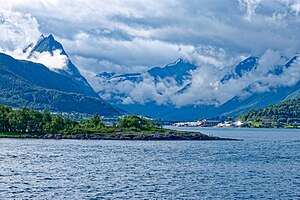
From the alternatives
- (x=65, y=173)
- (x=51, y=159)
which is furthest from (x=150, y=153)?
(x=65, y=173)

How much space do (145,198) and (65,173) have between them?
109ft

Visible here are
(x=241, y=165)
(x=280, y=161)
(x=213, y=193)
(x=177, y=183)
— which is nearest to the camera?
(x=213, y=193)

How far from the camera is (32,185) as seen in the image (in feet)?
342

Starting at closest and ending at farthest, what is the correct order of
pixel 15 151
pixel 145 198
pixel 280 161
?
pixel 145 198
pixel 280 161
pixel 15 151

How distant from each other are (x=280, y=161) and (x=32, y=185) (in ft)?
277

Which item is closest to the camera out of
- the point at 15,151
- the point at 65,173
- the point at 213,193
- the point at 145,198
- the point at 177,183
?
the point at 145,198

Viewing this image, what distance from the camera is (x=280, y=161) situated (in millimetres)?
165875

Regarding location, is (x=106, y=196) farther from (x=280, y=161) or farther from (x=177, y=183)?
(x=280, y=161)

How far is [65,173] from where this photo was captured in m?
123

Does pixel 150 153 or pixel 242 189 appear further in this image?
pixel 150 153

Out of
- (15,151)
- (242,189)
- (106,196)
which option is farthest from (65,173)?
(15,151)

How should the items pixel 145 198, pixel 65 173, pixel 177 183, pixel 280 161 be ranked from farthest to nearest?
pixel 280 161 < pixel 65 173 < pixel 177 183 < pixel 145 198

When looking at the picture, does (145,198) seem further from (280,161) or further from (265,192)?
(280,161)

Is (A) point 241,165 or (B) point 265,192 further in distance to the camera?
(A) point 241,165
